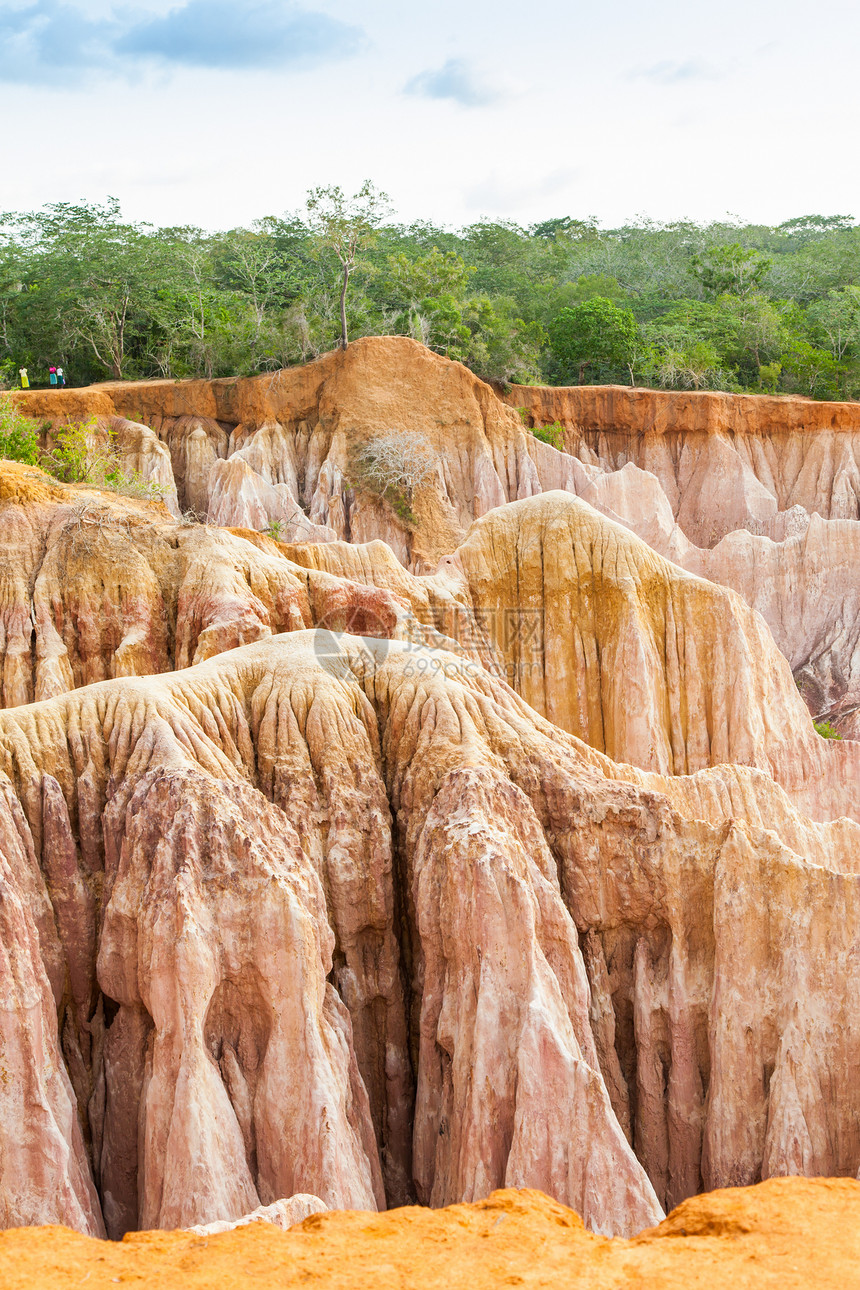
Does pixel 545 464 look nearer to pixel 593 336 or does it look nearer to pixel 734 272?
pixel 593 336

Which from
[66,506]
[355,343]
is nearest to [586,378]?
[355,343]

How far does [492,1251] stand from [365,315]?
116 ft

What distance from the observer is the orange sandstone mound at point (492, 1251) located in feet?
17.1

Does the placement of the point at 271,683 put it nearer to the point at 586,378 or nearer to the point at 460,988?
the point at 460,988

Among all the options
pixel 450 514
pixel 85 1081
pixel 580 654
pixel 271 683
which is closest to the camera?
pixel 85 1081

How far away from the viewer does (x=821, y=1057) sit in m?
9.81

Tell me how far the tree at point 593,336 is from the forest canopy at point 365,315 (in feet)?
0.17

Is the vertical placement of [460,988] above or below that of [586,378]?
below

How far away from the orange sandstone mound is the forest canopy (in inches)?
1283

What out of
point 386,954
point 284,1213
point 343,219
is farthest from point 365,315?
point 284,1213

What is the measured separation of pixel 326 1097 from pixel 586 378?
120 feet

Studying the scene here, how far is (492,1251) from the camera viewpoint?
18.3ft

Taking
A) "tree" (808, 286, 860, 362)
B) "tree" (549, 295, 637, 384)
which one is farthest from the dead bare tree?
"tree" (808, 286, 860, 362)

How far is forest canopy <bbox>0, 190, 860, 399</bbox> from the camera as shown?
125ft
